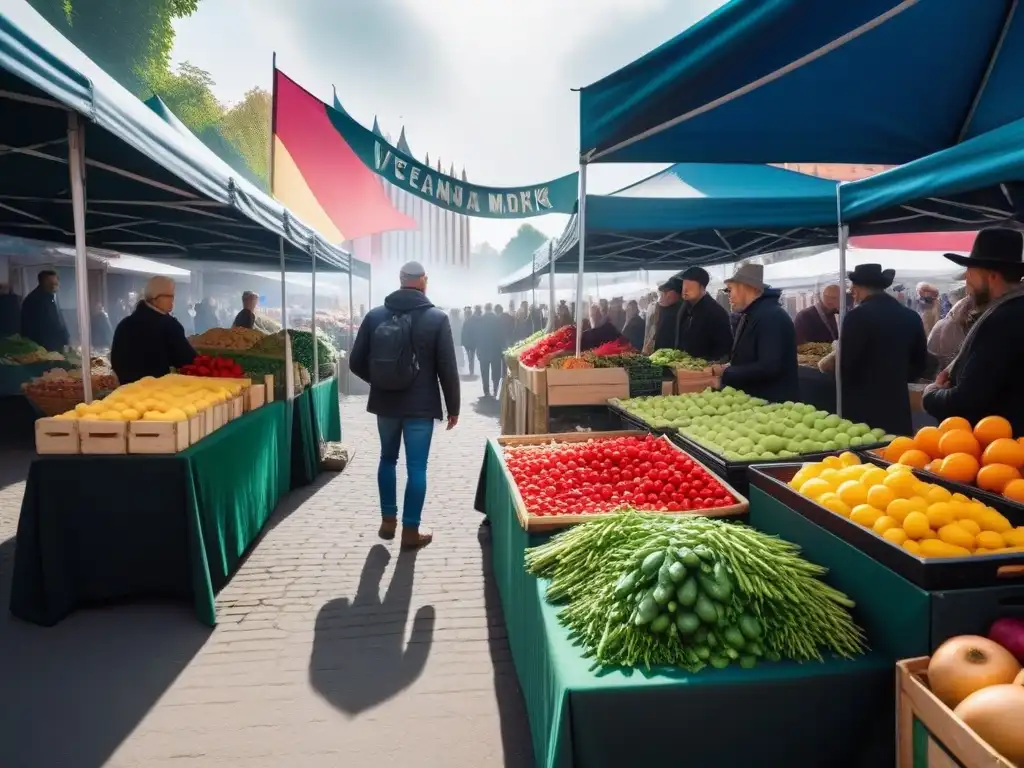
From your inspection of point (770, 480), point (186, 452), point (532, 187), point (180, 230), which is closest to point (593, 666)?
point (770, 480)

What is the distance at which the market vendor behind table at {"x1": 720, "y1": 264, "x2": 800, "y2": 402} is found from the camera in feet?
16.3

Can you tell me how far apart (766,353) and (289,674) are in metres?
3.74

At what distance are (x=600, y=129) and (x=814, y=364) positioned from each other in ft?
15.8

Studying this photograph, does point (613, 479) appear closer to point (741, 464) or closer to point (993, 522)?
point (741, 464)

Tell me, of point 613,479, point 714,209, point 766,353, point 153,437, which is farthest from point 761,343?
point 153,437

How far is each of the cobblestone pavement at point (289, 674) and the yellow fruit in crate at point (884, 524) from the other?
1.64 meters

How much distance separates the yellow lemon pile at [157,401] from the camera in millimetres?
4023

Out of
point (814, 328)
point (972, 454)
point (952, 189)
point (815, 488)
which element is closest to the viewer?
point (815, 488)

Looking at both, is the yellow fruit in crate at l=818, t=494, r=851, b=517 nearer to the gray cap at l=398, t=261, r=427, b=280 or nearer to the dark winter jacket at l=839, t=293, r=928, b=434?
the dark winter jacket at l=839, t=293, r=928, b=434

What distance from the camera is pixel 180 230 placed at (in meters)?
8.80

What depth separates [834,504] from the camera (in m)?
2.37

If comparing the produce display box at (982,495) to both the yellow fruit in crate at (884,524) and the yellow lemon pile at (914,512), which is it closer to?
the yellow lemon pile at (914,512)

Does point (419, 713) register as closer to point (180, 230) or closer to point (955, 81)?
point (955, 81)

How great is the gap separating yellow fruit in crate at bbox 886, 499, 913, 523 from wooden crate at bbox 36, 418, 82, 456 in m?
4.05
